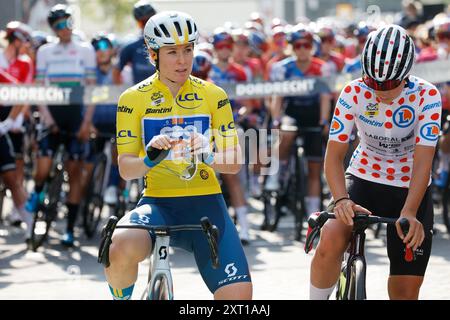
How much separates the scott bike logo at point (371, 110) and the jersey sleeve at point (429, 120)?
0.26 m

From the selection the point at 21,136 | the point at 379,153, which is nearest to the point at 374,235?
the point at 21,136

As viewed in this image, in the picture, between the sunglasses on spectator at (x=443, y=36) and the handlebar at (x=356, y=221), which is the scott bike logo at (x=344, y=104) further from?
the sunglasses on spectator at (x=443, y=36)

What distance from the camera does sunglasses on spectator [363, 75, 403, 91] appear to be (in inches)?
236

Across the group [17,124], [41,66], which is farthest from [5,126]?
[41,66]

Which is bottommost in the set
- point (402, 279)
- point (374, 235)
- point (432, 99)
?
point (374, 235)

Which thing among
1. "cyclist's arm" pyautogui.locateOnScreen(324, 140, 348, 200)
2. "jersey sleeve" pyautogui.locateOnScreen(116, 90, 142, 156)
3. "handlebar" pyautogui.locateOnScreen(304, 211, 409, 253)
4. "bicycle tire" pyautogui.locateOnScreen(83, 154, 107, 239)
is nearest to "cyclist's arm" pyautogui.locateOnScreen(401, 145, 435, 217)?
"handlebar" pyautogui.locateOnScreen(304, 211, 409, 253)

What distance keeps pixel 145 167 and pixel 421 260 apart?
172 centimetres

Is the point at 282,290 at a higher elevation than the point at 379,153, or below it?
below

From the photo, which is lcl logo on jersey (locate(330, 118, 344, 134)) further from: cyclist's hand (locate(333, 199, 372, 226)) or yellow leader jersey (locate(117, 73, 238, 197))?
yellow leader jersey (locate(117, 73, 238, 197))

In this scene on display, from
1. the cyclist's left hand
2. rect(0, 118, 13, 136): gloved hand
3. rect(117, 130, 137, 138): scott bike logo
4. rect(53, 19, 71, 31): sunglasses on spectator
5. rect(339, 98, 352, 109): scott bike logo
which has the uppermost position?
rect(53, 19, 71, 31): sunglasses on spectator

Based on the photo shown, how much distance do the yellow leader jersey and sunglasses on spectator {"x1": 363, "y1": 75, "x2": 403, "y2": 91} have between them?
0.78 meters

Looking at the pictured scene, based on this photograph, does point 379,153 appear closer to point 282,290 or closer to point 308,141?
point 282,290

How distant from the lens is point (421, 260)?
20.8 ft
